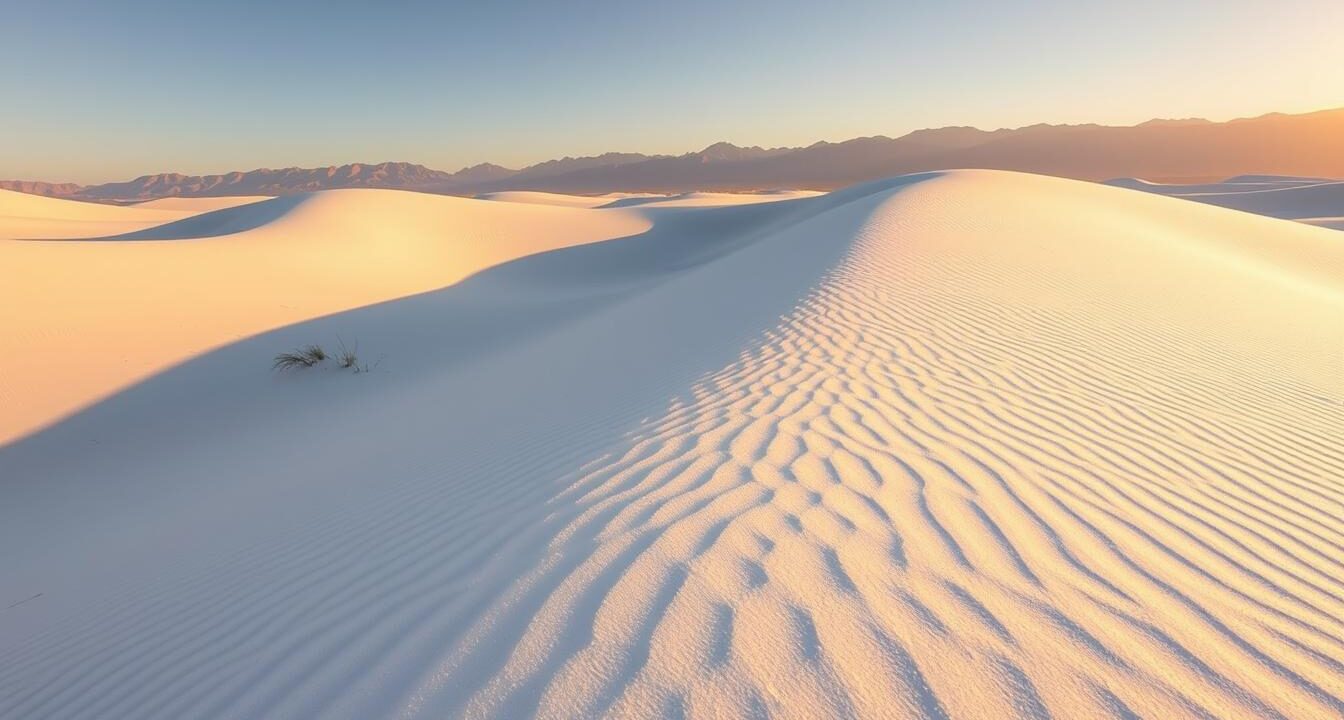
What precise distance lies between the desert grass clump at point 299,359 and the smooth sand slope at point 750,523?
60 cm

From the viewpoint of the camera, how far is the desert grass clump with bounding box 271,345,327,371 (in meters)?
7.93

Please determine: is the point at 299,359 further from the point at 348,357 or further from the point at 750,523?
the point at 750,523

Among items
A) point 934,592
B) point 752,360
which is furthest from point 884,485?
point 752,360

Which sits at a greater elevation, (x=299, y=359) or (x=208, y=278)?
(x=208, y=278)

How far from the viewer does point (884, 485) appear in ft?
8.52

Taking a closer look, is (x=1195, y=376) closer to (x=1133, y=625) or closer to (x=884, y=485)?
(x=884, y=485)

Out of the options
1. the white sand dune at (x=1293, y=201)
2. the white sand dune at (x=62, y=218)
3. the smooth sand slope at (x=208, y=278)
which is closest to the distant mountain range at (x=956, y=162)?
the white sand dune at (x=1293, y=201)

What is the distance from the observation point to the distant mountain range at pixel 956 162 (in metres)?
73.8

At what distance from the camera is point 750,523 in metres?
2.30

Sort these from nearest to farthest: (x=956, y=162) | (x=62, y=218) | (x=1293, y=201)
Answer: (x=62, y=218)
(x=1293, y=201)
(x=956, y=162)

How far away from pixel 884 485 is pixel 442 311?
9947mm

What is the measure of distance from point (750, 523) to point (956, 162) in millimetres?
102613

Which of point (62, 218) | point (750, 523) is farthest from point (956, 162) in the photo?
point (750, 523)

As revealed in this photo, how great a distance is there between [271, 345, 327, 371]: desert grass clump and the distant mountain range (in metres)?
83.2
